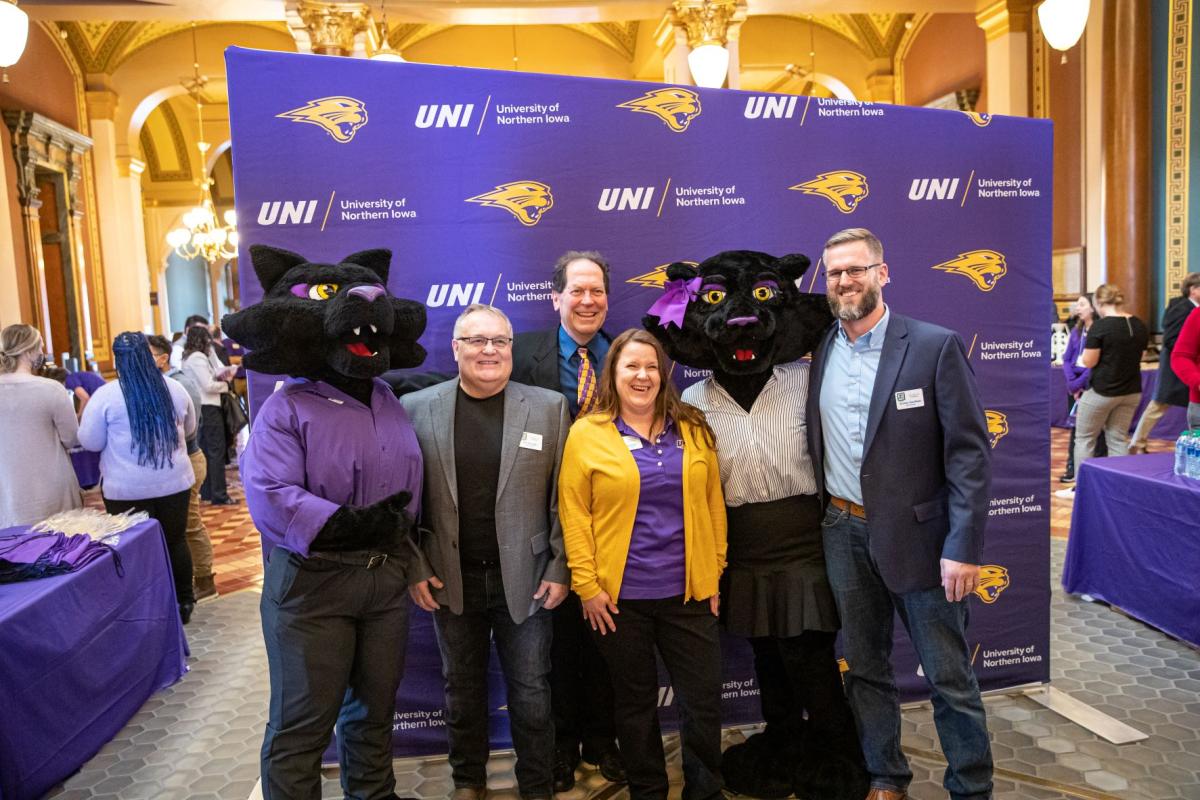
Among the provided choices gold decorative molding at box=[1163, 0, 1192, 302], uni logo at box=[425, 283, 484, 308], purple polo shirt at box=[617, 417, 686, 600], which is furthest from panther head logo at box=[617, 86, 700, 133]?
gold decorative molding at box=[1163, 0, 1192, 302]

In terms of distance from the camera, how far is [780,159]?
324 cm

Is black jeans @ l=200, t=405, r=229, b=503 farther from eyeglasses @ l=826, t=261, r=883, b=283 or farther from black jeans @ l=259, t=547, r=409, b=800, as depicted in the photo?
eyeglasses @ l=826, t=261, r=883, b=283

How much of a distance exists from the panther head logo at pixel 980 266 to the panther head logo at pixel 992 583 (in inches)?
45.9

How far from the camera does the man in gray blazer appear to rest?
253cm

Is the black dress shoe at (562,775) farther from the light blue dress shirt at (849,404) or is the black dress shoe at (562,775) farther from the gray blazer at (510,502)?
the light blue dress shirt at (849,404)

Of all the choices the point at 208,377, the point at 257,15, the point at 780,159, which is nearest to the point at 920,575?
the point at 780,159

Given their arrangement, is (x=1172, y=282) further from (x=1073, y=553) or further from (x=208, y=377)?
(x=208, y=377)

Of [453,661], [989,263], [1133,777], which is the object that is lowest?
[1133,777]

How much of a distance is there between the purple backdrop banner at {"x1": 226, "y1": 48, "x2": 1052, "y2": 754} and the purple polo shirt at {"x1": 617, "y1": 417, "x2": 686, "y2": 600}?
0.88 meters

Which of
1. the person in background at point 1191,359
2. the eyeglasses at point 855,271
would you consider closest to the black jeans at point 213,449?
the eyeglasses at point 855,271

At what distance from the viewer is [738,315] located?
8.31ft

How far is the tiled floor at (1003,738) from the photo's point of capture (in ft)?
9.34

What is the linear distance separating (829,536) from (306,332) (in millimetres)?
1668

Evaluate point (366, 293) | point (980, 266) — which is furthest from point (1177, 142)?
point (366, 293)
